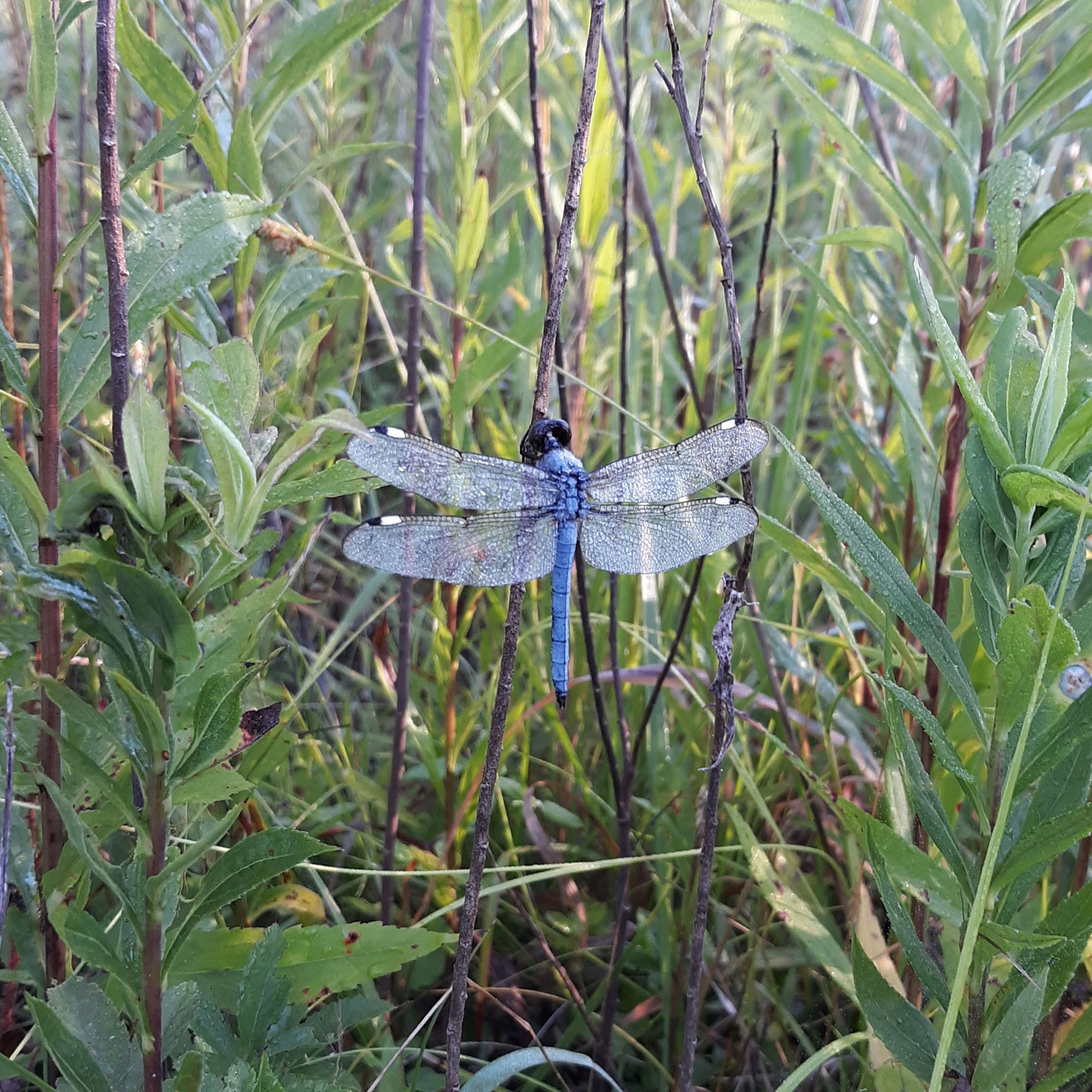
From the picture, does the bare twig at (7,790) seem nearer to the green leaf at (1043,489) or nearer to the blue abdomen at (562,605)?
the blue abdomen at (562,605)

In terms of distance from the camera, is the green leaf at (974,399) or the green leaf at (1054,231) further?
the green leaf at (1054,231)

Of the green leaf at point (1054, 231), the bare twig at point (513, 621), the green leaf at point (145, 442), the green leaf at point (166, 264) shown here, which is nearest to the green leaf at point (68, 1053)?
the bare twig at point (513, 621)

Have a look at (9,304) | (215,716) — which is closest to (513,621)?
(215,716)

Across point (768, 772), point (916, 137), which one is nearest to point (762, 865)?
point (768, 772)

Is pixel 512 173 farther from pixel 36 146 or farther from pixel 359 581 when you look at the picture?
pixel 36 146

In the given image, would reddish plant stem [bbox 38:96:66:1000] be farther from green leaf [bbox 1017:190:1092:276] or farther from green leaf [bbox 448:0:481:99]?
green leaf [bbox 1017:190:1092:276]
